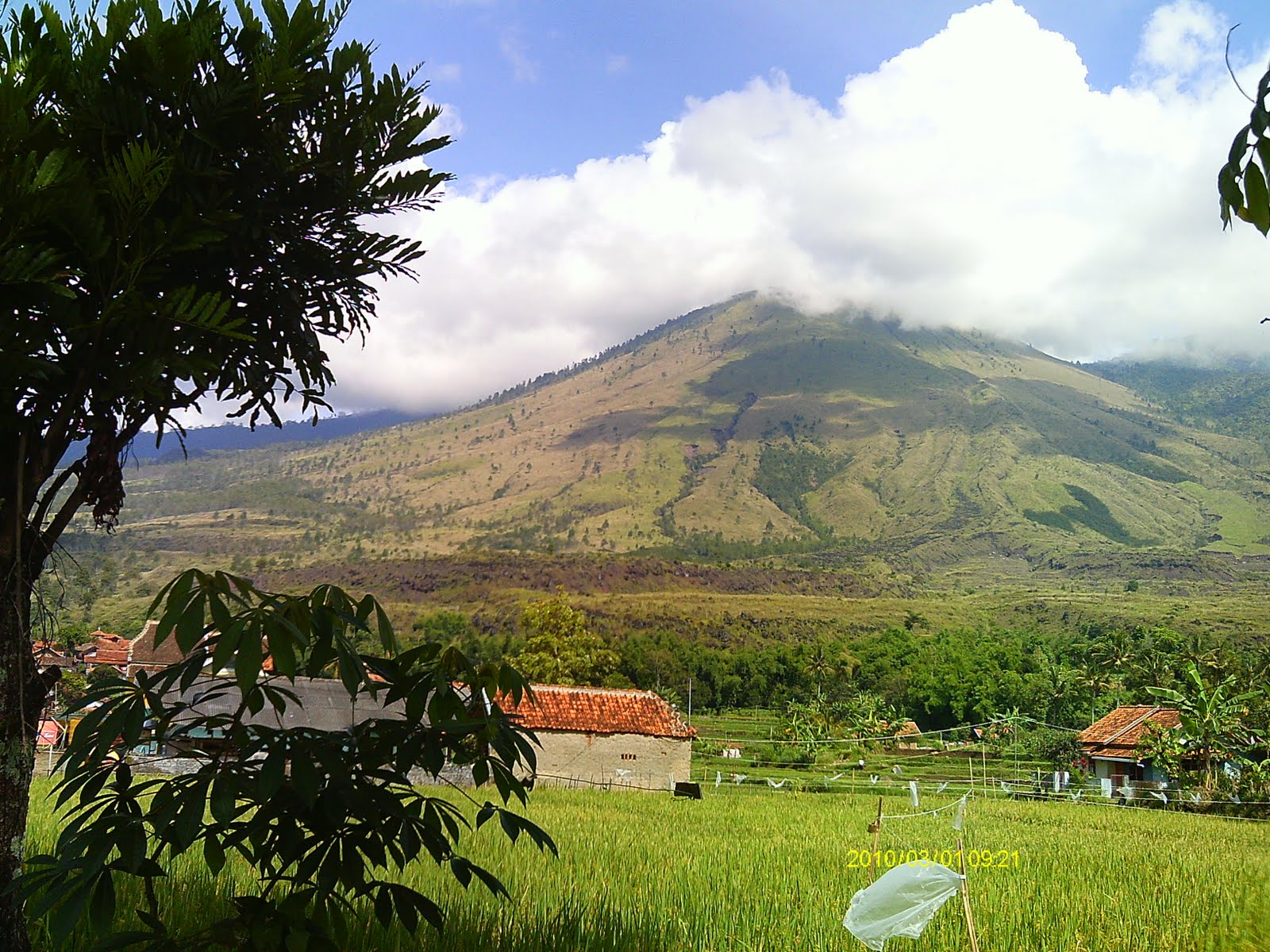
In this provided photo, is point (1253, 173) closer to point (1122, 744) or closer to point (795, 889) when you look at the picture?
point (795, 889)

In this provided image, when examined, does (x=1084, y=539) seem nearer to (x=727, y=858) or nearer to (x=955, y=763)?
(x=955, y=763)

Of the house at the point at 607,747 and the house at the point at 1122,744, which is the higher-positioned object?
the house at the point at 607,747

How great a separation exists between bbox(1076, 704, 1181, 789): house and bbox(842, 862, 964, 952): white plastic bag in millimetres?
38432

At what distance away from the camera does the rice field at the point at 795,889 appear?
454 cm

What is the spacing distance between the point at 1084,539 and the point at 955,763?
498 feet

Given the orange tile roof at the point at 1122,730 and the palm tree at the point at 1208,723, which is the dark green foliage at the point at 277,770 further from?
the orange tile roof at the point at 1122,730

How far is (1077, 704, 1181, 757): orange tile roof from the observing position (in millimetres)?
36125

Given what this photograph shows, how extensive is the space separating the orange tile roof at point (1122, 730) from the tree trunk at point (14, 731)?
128ft

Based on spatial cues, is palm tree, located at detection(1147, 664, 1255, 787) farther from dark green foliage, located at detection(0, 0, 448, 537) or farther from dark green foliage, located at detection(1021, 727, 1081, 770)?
dark green foliage, located at detection(0, 0, 448, 537)

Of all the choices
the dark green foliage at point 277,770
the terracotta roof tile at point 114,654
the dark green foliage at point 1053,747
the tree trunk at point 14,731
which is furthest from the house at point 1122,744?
the terracotta roof tile at point 114,654

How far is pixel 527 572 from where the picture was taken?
142m
